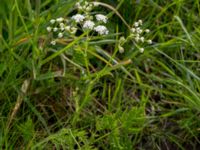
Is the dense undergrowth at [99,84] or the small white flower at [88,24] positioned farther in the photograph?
the dense undergrowth at [99,84]

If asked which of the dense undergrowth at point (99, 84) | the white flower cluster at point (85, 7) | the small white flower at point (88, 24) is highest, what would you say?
the white flower cluster at point (85, 7)

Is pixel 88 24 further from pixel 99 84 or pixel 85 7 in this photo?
pixel 99 84

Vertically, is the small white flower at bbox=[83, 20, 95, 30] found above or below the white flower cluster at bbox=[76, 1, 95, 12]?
below

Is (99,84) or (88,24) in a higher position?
(88,24)

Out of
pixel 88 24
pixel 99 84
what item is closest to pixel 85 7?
pixel 88 24

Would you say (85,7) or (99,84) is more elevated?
(85,7)

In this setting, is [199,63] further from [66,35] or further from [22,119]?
[22,119]

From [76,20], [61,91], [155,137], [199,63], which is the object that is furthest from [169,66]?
[76,20]

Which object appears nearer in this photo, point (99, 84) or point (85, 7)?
point (85, 7)
